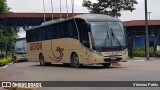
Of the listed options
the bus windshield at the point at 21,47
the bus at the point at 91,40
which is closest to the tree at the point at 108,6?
the bus windshield at the point at 21,47

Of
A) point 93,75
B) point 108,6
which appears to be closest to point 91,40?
point 93,75

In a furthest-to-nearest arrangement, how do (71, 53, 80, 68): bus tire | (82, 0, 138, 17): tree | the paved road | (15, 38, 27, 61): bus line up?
1. (82, 0, 138, 17): tree
2. (15, 38, 27, 61): bus
3. (71, 53, 80, 68): bus tire
4. the paved road

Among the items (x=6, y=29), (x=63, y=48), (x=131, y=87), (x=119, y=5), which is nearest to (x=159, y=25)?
(x=119, y=5)

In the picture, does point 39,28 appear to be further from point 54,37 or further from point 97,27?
point 97,27

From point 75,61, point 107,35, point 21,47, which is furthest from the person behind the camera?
point 21,47

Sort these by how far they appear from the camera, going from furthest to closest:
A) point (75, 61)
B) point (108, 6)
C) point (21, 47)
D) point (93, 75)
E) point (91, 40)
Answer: point (108, 6) → point (21, 47) → point (75, 61) → point (91, 40) → point (93, 75)

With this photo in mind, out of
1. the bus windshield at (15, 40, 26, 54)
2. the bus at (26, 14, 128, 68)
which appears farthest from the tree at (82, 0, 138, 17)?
the bus at (26, 14, 128, 68)

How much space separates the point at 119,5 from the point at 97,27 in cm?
4195

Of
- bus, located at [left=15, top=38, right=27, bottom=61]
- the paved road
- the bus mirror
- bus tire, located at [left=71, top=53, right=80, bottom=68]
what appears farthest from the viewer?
bus, located at [left=15, top=38, right=27, bottom=61]

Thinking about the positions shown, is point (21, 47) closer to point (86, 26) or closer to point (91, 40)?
point (86, 26)

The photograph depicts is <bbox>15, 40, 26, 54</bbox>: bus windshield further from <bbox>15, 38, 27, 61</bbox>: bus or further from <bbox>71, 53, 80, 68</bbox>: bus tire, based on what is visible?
<bbox>71, 53, 80, 68</bbox>: bus tire

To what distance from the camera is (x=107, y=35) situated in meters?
24.2

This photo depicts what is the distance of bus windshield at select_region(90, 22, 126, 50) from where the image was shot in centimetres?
2392

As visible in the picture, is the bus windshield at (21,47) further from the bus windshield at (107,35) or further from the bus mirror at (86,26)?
the bus windshield at (107,35)
